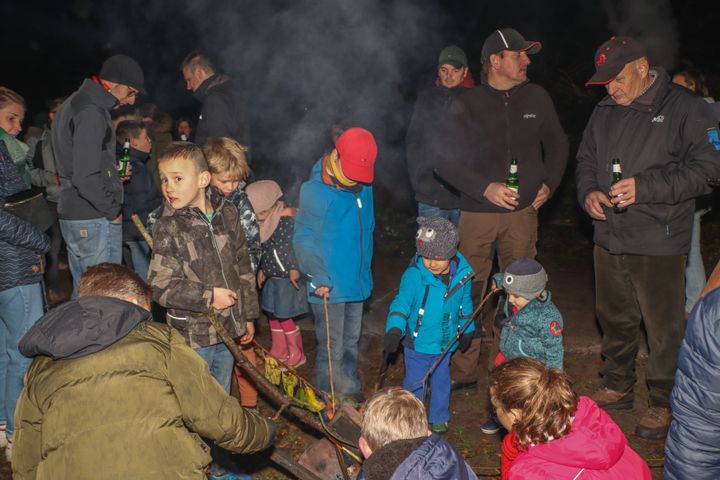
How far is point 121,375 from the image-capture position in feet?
9.09

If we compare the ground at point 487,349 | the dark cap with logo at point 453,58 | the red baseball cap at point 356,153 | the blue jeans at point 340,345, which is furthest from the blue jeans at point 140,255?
the dark cap with logo at point 453,58

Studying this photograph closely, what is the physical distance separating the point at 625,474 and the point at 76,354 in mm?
2513

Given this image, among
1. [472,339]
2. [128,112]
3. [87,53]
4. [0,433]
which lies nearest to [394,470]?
[472,339]

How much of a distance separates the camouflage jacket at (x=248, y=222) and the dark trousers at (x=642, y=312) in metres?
2.72

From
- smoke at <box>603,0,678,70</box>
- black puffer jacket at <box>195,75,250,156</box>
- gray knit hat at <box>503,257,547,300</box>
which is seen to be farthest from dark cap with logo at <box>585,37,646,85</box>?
smoke at <box>603,0,678,70</box>

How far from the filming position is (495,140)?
577cm

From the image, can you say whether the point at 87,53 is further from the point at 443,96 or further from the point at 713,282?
the point at 713,282

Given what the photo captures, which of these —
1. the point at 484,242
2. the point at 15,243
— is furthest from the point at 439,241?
the point at 15,243

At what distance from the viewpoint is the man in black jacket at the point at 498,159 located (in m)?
5.69

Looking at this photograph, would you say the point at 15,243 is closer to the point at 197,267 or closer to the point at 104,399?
the point at 197,267

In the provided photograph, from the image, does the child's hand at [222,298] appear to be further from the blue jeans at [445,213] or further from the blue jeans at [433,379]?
the blue jeans at [445,213]

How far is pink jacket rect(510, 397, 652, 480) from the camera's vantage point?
3.11m

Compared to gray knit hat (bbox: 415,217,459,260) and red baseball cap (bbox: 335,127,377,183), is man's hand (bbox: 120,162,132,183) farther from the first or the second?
gray knit hat (bbox: 415,217,459,260)

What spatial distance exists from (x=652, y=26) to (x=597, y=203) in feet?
32.0
